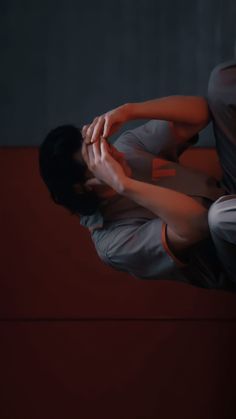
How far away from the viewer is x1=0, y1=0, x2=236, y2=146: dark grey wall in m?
2.39

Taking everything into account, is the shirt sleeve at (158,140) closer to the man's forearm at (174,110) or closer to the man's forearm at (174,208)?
the man's forearm at (174,110)

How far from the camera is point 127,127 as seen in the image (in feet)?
7.77

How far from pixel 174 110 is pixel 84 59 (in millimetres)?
1013

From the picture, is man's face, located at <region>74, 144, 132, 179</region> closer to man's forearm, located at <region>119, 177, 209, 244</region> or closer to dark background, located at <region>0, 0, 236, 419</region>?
man's forearm, located at <region>119, 177, 209, 244</region>

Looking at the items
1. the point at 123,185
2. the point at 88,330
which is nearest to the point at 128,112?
the point at 123,185

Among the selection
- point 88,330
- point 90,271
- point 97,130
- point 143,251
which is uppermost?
point 97,130

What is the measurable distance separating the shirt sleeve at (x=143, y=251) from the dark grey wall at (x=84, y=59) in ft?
3.17

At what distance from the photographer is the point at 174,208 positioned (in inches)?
54.1

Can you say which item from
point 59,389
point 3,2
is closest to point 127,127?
point 3,2

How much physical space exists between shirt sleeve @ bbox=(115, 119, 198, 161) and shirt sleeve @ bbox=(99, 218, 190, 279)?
21 centimetres

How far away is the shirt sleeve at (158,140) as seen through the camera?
160 cm

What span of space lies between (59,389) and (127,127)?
107 cm

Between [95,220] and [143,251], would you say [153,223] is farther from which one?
[95,220]

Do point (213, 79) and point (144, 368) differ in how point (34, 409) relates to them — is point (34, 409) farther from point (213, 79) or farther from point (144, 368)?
point (213, 79)
